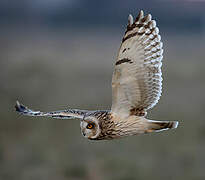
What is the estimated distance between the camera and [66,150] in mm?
7270

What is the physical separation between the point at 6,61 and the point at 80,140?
6.82 m

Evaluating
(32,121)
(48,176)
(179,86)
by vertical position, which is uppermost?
(179,86)

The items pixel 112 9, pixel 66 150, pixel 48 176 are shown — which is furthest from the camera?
pixel 112 9

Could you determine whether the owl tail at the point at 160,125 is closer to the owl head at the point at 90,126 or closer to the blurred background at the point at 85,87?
the owl head at the point at 90,126

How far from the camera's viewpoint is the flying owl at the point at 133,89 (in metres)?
3.01

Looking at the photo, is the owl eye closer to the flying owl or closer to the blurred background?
the flying owl

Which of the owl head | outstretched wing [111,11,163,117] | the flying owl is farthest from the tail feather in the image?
the owl head

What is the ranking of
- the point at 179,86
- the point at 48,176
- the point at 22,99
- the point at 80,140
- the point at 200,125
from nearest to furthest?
the point at 48,176, the point at 80,140, the point at 200,125, the point at 22,99, the point at 179,86

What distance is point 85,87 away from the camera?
10109 mm

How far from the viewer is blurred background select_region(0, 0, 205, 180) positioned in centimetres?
657

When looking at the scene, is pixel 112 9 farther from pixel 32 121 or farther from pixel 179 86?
pixel 32 121

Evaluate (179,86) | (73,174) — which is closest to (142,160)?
(73,174)

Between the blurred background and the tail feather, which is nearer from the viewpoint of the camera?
the tail feather

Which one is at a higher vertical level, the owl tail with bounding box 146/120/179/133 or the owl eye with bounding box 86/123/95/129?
the owl tail with bounding box 146/120/179/133
